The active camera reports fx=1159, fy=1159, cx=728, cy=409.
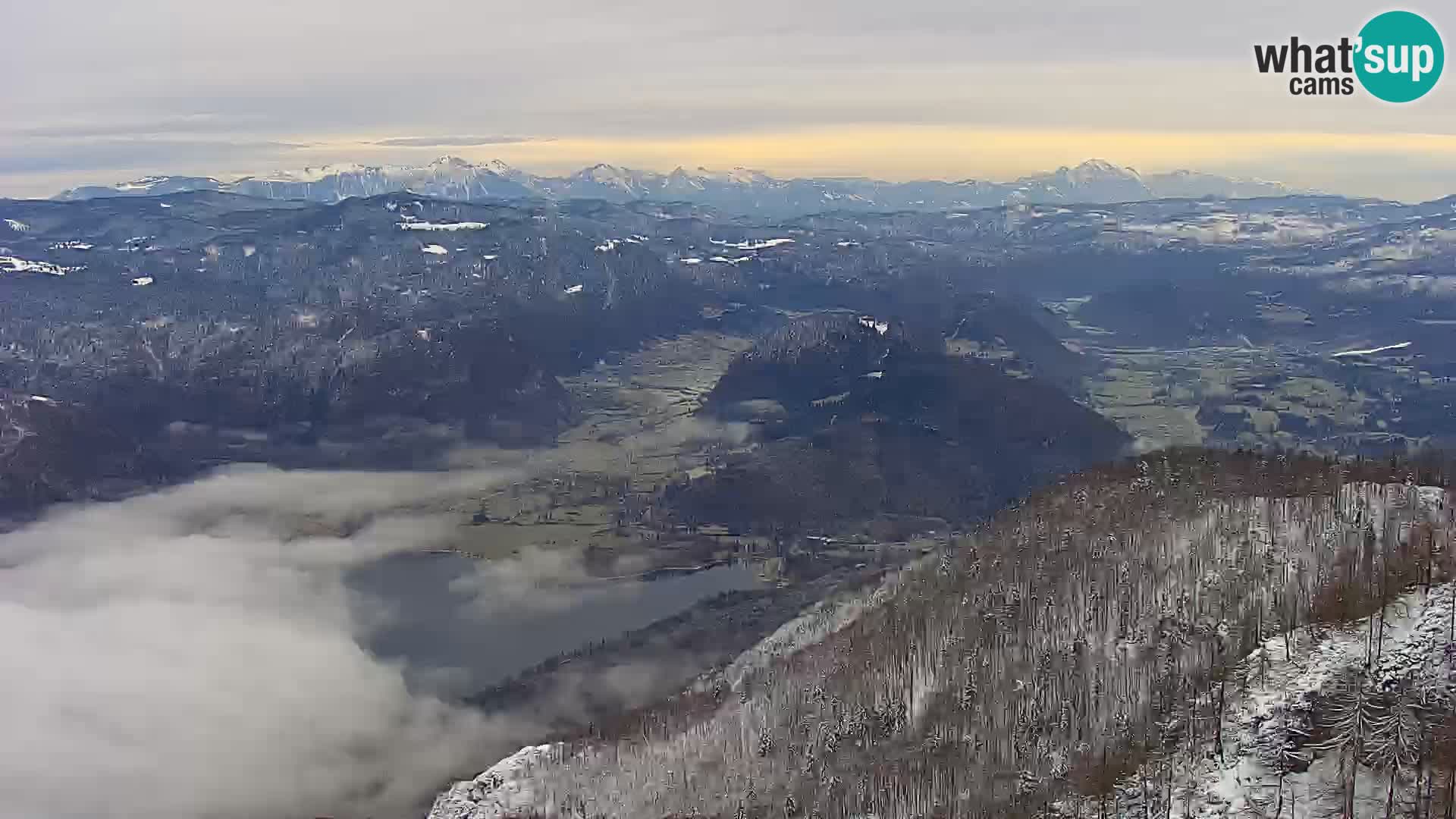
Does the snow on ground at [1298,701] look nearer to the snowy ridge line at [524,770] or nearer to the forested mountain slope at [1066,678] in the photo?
the forested mountain slope at [1066,678]

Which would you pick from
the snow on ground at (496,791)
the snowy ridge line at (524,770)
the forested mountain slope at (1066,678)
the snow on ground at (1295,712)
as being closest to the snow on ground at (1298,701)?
the snow on ground at (1295,712)

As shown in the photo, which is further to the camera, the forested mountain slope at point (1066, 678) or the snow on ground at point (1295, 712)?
the forested mountain slope at point (1066, 678)

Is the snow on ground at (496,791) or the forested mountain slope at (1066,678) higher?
the forested mountain slope at (1066,678)

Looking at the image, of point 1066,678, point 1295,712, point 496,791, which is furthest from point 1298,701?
point 496,791

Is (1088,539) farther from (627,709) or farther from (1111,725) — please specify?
(627,709)

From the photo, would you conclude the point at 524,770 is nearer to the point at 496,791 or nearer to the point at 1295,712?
the point at 496,791

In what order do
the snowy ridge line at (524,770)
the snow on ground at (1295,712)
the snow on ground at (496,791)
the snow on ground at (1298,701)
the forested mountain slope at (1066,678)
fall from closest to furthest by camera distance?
1. the snow on ground at (1295,712)
2. the snow on ground at (1298,701)
3. the forested mountain slope at (1066,678)
4. the snow on ground at (496,791)
5. the snowy ridge line at (524,770)

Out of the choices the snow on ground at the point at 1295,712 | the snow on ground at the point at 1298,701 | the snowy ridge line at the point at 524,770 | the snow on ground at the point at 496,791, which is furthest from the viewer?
the snowy ridge line at the point at 524,770

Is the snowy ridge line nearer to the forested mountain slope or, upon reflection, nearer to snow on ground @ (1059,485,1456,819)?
the forested mountain slope
